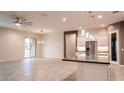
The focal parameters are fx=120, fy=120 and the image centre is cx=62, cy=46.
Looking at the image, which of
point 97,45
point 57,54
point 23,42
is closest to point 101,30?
point 97,45

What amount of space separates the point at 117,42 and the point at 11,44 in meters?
6.95

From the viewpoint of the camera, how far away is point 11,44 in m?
8.55

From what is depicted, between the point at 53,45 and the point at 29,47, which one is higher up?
the point at 53,45

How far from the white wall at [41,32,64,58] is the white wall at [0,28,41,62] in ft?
4.64

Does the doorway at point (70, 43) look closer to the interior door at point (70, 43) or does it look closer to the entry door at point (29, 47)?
the interior door at point (70, 43)

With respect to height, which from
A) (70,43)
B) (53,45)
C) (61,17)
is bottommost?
(53,45)

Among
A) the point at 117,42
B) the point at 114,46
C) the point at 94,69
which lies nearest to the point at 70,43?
the point at 114,46

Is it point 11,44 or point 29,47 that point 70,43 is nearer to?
point 29,47

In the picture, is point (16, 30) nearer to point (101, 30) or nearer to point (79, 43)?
point (79, 43)

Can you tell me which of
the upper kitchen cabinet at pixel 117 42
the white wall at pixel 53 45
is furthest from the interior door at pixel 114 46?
the white wall at pixel 53 45
